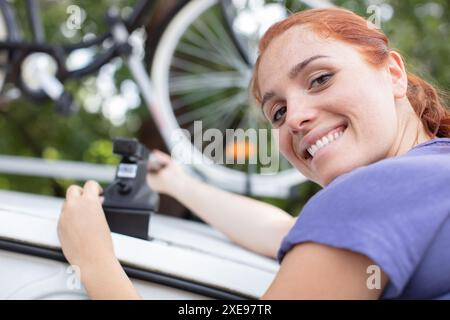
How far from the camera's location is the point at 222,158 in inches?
93.0

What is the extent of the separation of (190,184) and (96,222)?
64 centimetres

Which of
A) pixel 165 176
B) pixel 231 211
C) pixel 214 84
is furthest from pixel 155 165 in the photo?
pixel 214 84

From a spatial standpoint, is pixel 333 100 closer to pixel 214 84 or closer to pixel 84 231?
pixel 84 231

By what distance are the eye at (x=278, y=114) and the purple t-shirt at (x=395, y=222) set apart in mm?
325

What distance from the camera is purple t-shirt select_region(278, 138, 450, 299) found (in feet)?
2.43

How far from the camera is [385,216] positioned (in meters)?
0.76

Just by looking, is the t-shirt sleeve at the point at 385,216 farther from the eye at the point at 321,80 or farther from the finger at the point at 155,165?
the finger at the point at 155,165

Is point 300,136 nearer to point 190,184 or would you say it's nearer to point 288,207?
point 190,184

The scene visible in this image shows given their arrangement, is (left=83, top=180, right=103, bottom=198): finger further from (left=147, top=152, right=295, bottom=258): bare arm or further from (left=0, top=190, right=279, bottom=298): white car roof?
(left=147, top=152, right=295, bottom=258): bare arm

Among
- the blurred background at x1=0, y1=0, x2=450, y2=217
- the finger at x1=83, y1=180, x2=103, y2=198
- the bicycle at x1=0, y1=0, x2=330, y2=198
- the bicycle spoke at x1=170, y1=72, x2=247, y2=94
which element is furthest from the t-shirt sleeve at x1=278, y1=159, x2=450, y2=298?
the blurred background at x1=0, y1=0, x2=450, y2=217

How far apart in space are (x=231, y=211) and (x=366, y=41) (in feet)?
1.81

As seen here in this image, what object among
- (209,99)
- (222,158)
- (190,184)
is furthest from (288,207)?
(190,184)

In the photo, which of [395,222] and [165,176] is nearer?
[395,222]

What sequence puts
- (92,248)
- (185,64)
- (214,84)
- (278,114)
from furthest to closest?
(185,64), (214,84), (278,114), (92,248)
